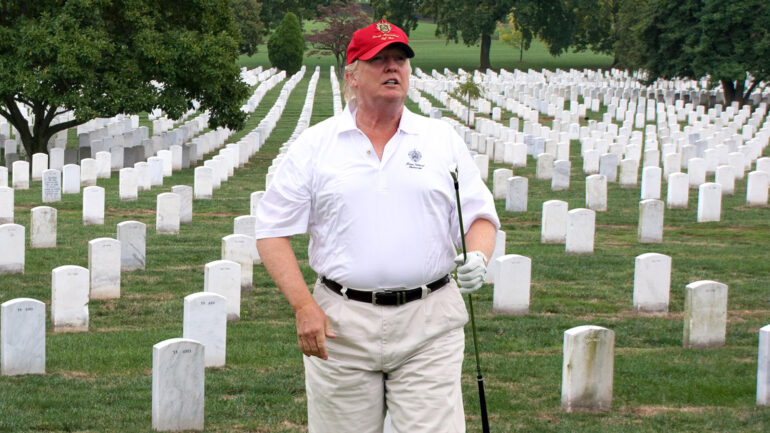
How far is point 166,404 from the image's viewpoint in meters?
7.29

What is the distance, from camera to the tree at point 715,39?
41031 mm

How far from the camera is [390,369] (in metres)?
4.65

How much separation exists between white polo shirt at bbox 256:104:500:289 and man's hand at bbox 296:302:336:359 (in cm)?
21

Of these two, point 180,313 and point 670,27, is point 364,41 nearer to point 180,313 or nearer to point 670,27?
point 180,313

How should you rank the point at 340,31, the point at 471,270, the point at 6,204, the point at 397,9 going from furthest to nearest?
the point at 397,9 → the point at 340,31 → the point at 6,204 → the point at 471,270

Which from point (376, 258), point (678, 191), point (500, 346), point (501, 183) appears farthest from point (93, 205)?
point (376, 258)

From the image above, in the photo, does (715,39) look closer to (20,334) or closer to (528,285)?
(528,285)

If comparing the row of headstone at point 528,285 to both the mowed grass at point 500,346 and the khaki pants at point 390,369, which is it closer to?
the mowed grass at point 500,346

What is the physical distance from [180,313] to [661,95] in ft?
129

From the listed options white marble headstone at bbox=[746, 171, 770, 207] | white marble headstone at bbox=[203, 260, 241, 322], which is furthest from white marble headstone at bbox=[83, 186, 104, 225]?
white marble headstone at bbox=[746, 171, 770, 207]

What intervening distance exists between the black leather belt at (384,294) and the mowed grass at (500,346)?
9.96 ft

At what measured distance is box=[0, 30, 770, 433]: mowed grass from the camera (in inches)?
308

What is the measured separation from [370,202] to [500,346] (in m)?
5.57

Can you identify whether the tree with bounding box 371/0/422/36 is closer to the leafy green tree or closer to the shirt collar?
the leafy green tree
